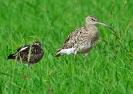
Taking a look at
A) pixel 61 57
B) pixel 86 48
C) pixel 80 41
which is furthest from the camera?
pixel 80 41

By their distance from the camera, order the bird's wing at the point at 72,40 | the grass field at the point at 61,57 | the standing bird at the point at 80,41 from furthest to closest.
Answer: the bird's wing at the point at 72,40
the standing bird at the point at 80,41
the grass field at the point at 61,57

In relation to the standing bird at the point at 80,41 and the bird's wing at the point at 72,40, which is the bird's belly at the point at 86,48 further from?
the bird's wing at the point at 72,40

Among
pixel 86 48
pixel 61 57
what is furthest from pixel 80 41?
pixel 61 57

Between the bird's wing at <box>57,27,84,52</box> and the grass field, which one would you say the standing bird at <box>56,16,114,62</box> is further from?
the grass field

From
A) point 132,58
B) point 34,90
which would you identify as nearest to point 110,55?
point 132,58

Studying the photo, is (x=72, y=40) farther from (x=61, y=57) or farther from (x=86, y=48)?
(x=61, y=57)

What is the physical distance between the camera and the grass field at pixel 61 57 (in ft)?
27.4

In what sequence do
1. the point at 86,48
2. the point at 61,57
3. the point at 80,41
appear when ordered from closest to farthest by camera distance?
the point at 61,57 < the point at 86,48 < the point at 80,41

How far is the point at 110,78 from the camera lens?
9094mm

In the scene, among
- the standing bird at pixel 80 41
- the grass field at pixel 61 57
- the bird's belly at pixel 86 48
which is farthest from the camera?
the standing bird at pixel 80 41

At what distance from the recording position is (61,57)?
1123cm

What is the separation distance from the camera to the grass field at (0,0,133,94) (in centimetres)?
836

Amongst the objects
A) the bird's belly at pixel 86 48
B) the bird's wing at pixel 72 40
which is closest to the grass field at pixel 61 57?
the bird's belly at pixel 86 48

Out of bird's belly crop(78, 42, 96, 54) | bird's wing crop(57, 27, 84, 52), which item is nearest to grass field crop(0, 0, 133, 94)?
bird's belly crop(78, 42, 96, 54)
